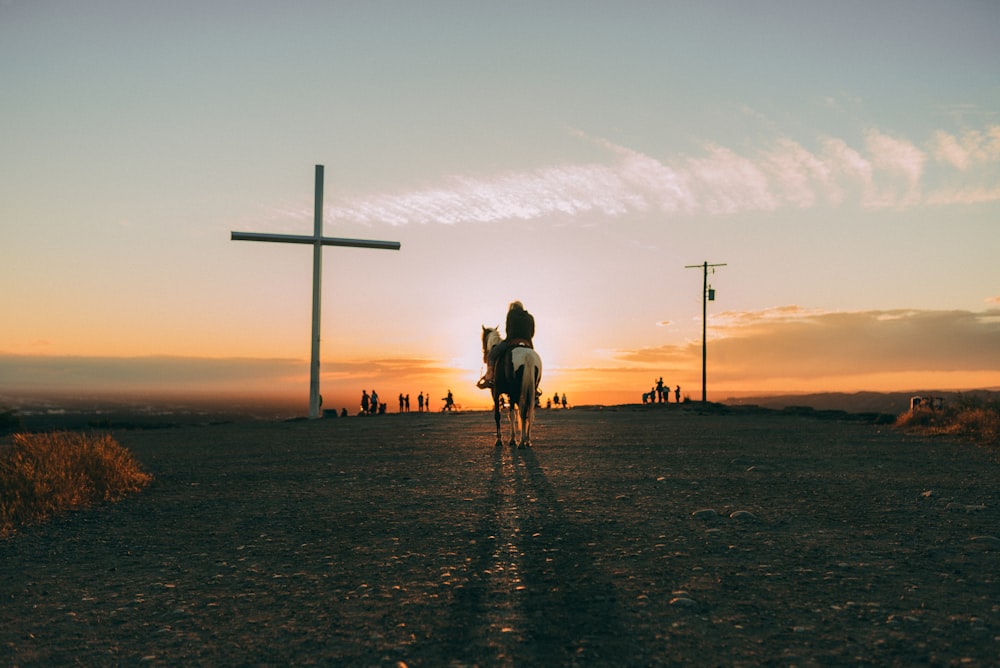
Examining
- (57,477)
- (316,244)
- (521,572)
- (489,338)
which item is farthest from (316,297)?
(521,572)

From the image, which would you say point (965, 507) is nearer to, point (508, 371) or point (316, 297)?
point (508, 371)

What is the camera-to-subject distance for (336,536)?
6.92 meters

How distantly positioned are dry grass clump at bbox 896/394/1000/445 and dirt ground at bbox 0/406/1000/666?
736 centimetres

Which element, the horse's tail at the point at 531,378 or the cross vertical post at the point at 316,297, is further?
the cross vertical post at the point at 316,297

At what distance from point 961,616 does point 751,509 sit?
364cm

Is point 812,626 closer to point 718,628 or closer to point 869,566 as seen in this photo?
point 718,628

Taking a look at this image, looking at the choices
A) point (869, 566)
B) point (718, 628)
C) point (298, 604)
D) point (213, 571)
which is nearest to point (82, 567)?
point (213, 571)

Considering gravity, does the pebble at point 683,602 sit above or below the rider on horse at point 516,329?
below

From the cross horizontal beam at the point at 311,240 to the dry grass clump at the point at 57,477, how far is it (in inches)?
913

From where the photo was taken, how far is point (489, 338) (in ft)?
55.2

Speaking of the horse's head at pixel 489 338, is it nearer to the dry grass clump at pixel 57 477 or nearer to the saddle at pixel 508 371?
the saddle at pixel 508 371

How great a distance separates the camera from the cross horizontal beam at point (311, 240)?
3391 centimetres

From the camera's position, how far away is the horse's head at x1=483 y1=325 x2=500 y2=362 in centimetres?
1653

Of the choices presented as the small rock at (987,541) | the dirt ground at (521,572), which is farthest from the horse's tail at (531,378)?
the small rock at (987,541)
